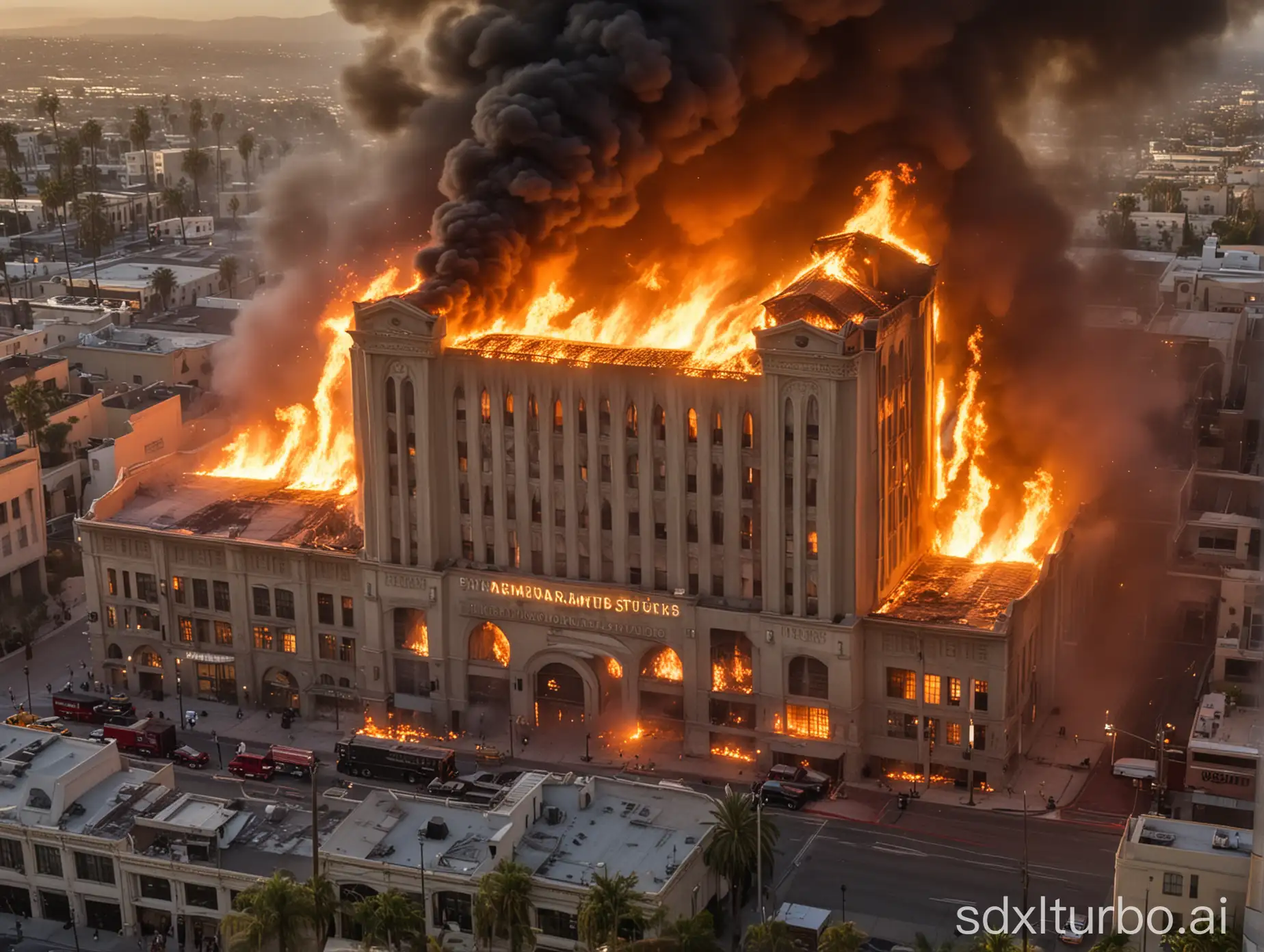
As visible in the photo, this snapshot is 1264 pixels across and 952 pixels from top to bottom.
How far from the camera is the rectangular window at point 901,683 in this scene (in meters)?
99.1

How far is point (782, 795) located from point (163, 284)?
387 ft

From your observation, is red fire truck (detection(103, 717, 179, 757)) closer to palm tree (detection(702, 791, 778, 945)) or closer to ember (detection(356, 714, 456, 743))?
ember (detection(356, 714, 456, 743))

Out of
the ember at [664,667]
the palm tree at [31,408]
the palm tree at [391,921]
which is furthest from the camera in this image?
the palm tree at [31,408]

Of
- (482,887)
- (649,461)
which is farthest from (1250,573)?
(482,887)

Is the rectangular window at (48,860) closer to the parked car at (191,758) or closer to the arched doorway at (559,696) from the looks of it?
the parked car at (191,758)

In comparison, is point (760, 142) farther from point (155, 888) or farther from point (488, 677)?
point (155, 888)

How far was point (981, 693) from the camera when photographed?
97812 millimetres

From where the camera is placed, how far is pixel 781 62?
11394 cm

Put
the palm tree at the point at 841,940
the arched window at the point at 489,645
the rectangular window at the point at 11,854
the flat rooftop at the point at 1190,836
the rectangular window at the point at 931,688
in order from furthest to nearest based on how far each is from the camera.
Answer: the arched window at the point at 489,645
the rectangular window at the point at 931,688
the rectangular window at the point at 11,854
the flat rooftop at the point at 1190,836
the palm tree at the point at 841,940

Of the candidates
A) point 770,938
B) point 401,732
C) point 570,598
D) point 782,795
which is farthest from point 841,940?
point 401,732

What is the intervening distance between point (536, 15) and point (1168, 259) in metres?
88.1

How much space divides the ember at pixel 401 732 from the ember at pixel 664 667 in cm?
1135

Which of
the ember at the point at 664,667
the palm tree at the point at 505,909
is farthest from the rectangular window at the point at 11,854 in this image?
the ember at the point at 664,667

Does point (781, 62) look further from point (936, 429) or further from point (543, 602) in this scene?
point (543, 602)
